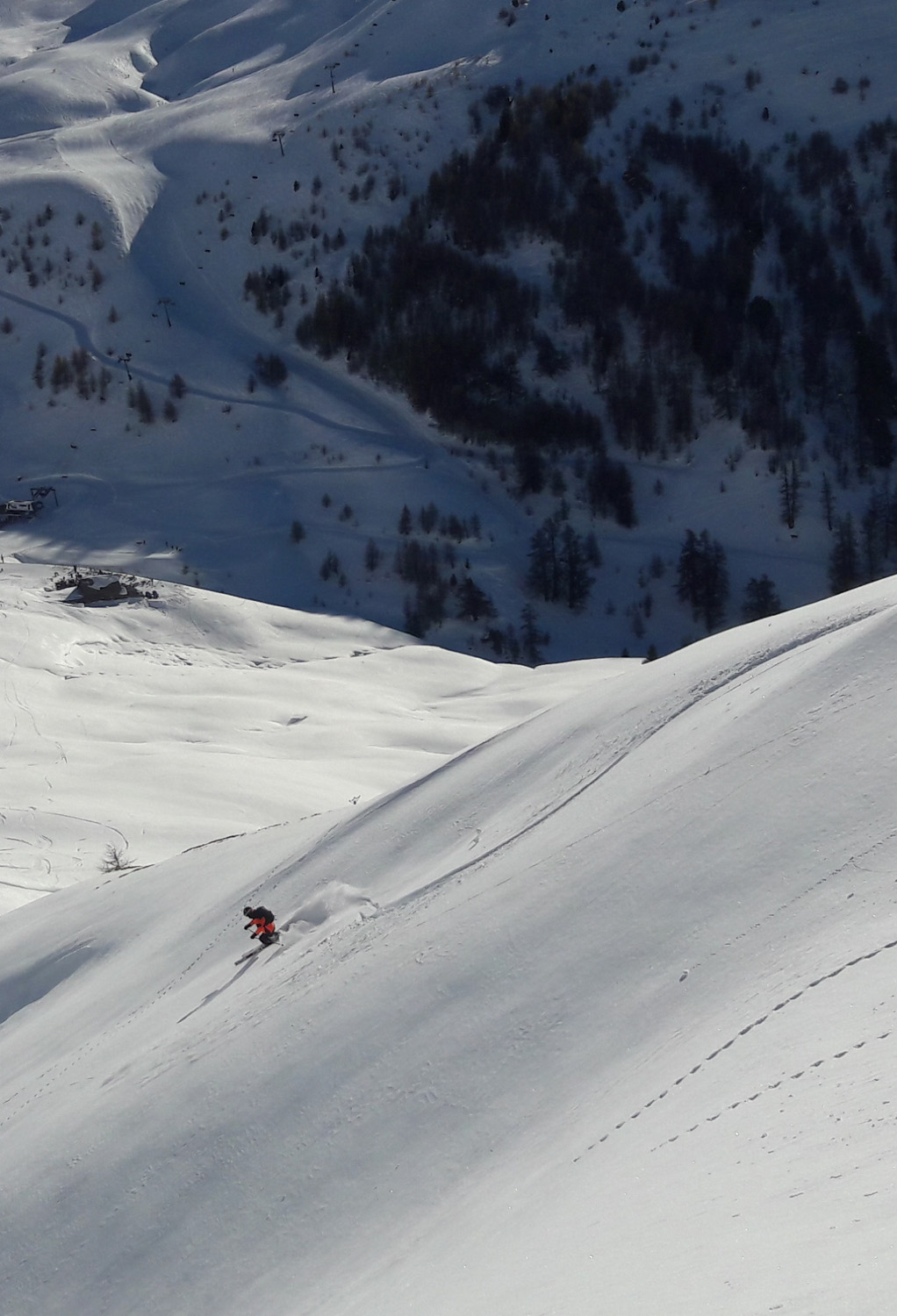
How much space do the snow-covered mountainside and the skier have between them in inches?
1136

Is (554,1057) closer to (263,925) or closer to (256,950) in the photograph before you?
(263,925)

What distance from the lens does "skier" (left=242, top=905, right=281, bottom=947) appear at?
10.4 m

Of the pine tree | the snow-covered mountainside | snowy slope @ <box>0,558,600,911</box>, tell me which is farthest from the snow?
the pine tree

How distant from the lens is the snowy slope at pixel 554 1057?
4906 mm

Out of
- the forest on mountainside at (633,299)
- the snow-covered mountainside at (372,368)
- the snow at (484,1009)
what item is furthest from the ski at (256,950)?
the forest on mountainside at (633,299)

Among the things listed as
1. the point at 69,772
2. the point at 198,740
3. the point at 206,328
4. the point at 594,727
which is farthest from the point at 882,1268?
the point at 206,328

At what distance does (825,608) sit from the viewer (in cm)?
1042

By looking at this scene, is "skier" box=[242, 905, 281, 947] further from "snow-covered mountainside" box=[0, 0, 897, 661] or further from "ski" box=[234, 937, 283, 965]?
"snow-covered mountainside" box=[0, 0, 897, 661]

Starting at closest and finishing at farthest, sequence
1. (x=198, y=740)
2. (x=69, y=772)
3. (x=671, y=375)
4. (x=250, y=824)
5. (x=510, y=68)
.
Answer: (x=250, y=824)
(x=69, y=772)
(x=198, y=740)
(x=671, y=375)
(x=510, y=68)

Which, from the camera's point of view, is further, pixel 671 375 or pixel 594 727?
pixel 671 375

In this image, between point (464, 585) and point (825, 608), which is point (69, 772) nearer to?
point (825, 608)

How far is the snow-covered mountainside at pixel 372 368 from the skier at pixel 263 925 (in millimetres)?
28859

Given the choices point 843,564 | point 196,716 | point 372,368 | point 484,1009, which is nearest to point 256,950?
→ point 484,1009

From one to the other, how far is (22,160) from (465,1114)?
61638mm
